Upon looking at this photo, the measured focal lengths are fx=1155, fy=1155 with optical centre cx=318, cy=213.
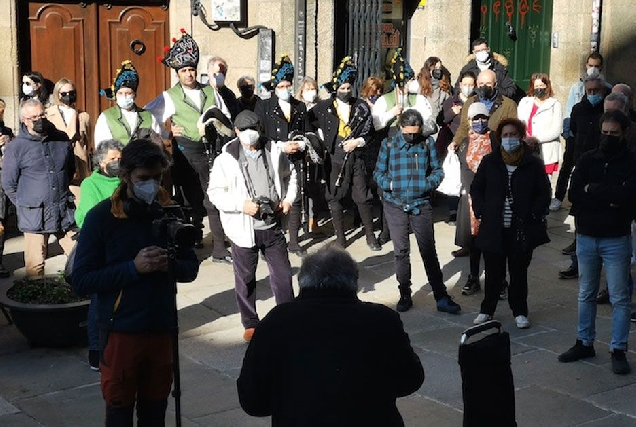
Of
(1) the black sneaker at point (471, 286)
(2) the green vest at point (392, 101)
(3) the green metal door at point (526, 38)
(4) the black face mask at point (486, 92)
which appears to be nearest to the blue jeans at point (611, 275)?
(1) the black sneaker at point (471, 286)

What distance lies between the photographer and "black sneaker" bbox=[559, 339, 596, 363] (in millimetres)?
→ 8727

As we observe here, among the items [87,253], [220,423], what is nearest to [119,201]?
[87,253]

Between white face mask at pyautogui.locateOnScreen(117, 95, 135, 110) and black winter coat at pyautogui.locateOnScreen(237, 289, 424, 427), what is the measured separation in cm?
665

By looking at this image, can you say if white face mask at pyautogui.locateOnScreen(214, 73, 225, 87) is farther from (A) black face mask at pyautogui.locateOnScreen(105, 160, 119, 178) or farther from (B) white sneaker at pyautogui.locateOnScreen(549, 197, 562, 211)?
(B) white sneaker at pyautogui.locateOnScreen(549, 197, 562, 211)

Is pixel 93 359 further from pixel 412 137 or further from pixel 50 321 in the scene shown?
pixel 412 137

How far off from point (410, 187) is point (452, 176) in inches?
53.9

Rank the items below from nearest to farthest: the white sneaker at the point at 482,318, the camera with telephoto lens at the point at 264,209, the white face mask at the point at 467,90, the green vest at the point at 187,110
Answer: the camera with telephoto lens at the point at 264,209 < the white sneaker at the point at 482,318 < the green vest at the point at 187,110 < the white face mask at the point at 467,90

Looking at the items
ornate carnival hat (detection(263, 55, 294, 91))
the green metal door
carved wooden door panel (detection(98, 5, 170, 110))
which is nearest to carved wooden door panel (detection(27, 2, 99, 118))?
carved wooden door panel (detection(98, 5, 170, 110))

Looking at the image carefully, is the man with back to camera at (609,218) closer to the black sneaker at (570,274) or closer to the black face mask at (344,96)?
the black sneaker at (570,274)

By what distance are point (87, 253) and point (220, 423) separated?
6.54 feet

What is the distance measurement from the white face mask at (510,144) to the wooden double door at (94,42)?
6249mm

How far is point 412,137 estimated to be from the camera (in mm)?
9805

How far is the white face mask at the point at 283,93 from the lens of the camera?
1217 centimetres

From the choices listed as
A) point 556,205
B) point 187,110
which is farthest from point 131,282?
point 556,205
